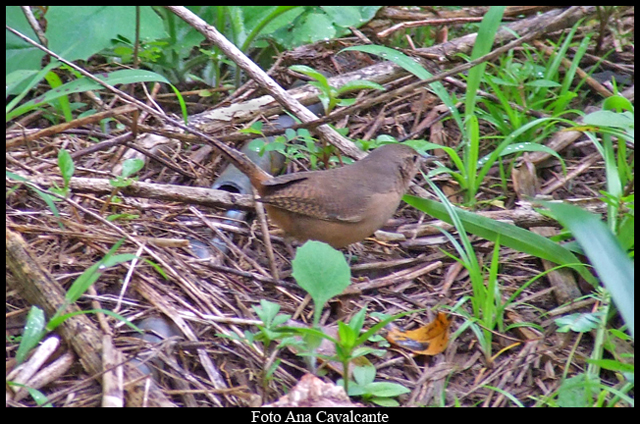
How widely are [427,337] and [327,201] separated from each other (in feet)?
3.52

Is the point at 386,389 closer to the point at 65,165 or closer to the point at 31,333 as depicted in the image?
the point at 31,333

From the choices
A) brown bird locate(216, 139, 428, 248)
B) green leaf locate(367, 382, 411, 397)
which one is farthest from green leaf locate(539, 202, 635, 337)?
brown bird locate(216, 139, 428, 248)

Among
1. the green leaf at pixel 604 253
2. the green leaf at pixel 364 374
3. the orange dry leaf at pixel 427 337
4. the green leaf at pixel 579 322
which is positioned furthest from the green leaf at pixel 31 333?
the green leaf at pixel 579 322

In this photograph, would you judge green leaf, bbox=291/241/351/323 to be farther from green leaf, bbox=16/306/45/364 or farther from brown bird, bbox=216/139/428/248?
green leaf, bbox=16/306/45/364

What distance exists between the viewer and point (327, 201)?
3.96 metres

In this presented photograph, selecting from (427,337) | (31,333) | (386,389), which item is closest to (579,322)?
(427,337)

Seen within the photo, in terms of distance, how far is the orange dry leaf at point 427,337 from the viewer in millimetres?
3240

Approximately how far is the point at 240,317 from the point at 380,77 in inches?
92.5

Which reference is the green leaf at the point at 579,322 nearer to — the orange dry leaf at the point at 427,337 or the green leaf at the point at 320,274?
the orange dry leaf at the point at 427,337

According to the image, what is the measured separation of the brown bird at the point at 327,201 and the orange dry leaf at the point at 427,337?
0.82 metres

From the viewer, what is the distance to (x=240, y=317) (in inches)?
130

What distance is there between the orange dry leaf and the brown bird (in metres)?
0.82

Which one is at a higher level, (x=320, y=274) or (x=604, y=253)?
(x=604, y=253)

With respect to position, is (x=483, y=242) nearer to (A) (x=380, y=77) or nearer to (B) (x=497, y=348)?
(B) (x=497, y=348)
